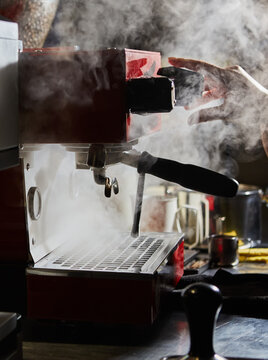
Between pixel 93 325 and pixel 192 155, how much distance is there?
1.46 metres

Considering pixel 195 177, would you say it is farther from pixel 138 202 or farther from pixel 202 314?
pixel 202 314

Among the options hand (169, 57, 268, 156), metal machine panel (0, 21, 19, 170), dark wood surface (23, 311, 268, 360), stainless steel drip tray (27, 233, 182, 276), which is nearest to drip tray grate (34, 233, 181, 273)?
stainless steel drip tray (27, 233, 182, 276)

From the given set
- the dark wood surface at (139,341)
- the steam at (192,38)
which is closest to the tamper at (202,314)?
the dark wood surface at (139,341)

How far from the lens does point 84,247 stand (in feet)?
4.75

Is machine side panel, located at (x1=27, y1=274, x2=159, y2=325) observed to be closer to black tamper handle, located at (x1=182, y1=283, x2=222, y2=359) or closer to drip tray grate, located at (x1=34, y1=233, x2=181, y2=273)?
drip tray grate, located at (x1=34, y1=233, x2=181, y2=273)

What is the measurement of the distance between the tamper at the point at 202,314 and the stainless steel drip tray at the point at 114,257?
278 millimetres

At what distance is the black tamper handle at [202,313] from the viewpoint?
90 centimetres

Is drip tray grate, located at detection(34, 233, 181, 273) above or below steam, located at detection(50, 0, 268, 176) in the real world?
below

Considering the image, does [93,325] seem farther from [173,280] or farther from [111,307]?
[173,280]

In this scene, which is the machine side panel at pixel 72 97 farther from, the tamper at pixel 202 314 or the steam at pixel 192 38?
the steam at pixel 192 38

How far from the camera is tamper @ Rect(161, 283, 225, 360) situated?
2.95ft

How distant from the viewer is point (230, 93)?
5.57ft

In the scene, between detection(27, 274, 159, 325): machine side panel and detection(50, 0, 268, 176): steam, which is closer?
detection(27, 274, 159, 325): machine side panel

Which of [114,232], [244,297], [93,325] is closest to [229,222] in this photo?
[114,232]
